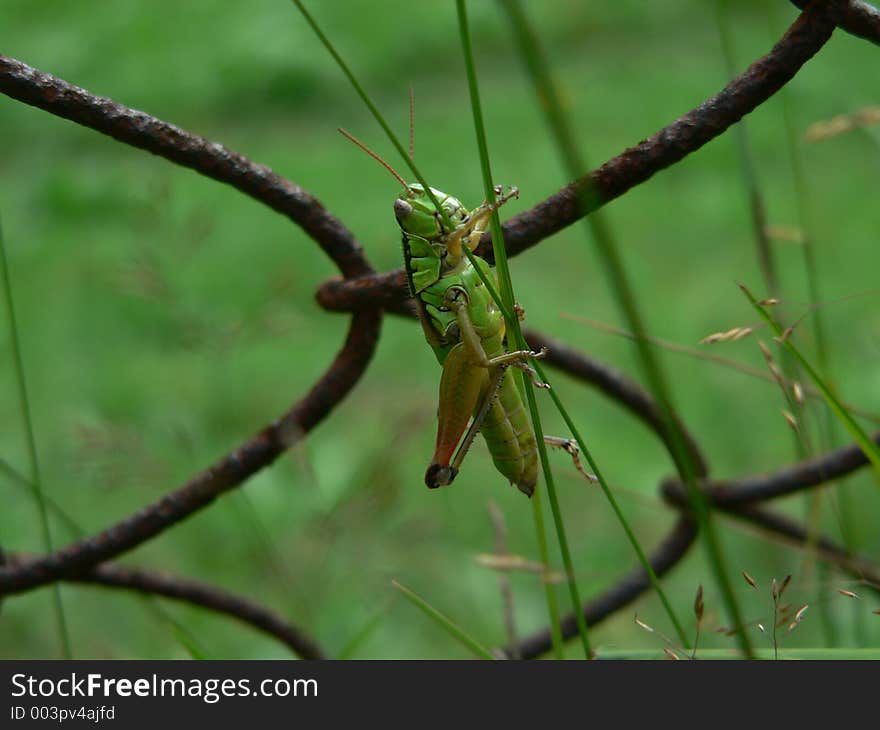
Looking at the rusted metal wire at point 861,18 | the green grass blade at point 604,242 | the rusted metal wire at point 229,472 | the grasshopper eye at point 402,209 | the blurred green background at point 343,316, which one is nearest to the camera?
the green grass blade at point 604,242

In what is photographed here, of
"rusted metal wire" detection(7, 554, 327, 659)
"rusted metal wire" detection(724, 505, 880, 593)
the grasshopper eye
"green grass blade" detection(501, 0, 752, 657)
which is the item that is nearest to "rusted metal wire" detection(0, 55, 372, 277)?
the grasshopper eye

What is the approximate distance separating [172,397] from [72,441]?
0.88 feet

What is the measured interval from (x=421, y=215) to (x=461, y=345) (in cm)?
16

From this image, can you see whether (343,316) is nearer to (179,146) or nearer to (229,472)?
(229,472)

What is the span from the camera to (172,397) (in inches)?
107

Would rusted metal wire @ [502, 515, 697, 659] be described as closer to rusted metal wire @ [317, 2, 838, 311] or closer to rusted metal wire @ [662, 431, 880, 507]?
rusted metal wire @ [662, 431, 880, 507]

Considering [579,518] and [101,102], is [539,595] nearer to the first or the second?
[579,518]

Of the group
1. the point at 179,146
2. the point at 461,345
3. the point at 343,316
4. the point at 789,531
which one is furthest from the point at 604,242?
the point at 343,316

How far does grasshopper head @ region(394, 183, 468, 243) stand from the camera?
1088 millimetres

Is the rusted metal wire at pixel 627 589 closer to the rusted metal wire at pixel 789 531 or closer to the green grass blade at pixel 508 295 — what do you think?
the rusted metal wire at pixel 789 531

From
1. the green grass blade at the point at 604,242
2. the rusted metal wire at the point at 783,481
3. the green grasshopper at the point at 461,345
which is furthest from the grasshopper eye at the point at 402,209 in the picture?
the green grass blade at the point at 604,242

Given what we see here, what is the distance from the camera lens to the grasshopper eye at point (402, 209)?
108 cm

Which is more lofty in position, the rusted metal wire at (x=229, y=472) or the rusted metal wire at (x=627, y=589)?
the rusted metal wire at (x=229, y=472)

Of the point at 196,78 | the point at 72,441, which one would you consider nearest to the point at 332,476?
the point at 72,441
